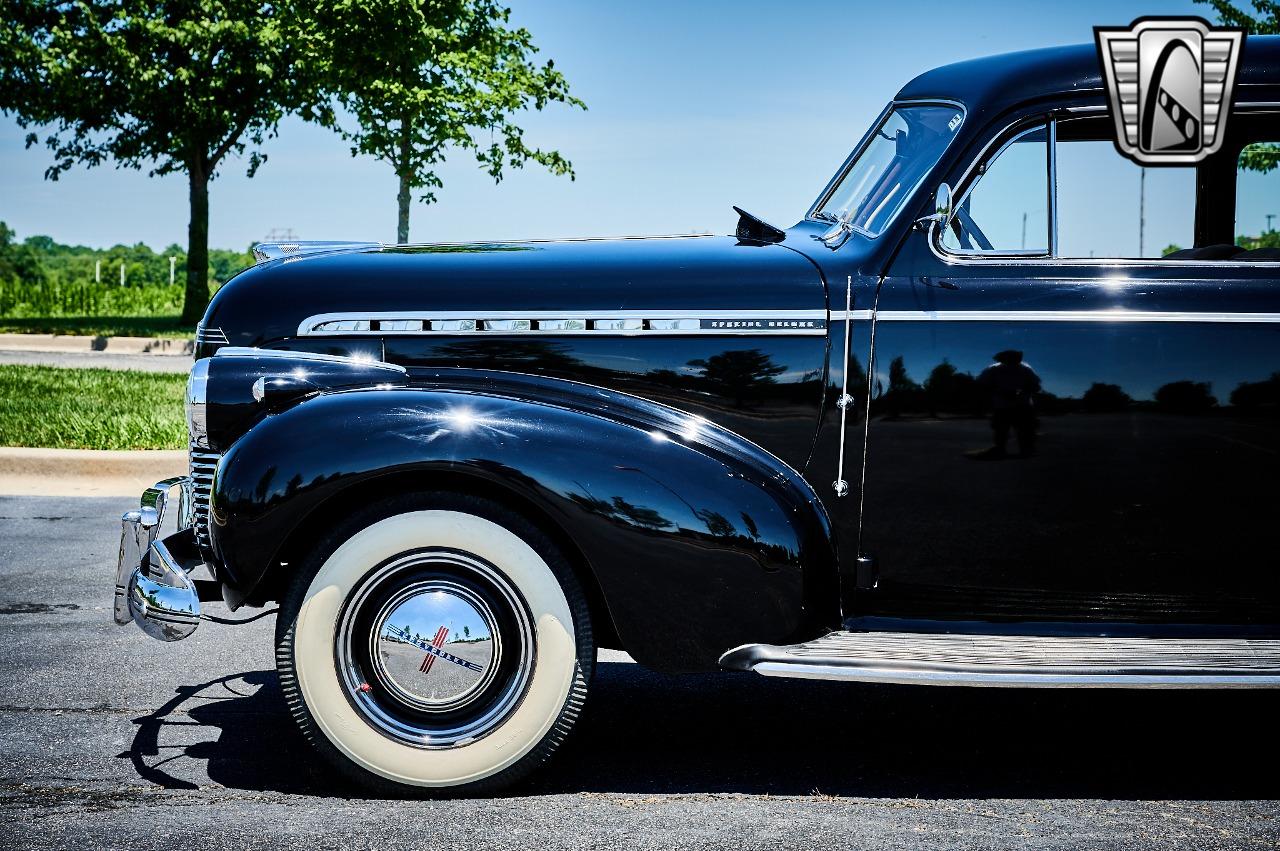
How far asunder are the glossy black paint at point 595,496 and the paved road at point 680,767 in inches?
18.2

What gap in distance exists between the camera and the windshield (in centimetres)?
345

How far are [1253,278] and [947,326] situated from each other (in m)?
0.81

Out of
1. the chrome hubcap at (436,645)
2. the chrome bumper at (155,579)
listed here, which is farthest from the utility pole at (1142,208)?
the chrome bumper at (155,579)

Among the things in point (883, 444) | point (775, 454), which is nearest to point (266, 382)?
point (775, 454)

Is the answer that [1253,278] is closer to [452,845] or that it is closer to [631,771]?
[631,771]

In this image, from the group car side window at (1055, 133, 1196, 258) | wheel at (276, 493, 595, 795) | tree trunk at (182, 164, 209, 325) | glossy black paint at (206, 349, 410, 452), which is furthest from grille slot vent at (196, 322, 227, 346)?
tree trunk at (182, 164, 209, 325)

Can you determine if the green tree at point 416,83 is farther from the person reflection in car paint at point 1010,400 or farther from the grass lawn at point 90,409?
the person reflection in car paint at point 1010,400

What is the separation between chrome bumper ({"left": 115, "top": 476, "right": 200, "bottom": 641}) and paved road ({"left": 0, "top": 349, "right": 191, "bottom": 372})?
10.8 meters

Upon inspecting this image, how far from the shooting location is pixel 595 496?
3.08 m

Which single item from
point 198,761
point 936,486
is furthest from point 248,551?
point 936,486

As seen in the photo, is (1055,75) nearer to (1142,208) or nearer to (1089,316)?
(1142,208)

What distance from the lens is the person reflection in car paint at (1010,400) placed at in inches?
128

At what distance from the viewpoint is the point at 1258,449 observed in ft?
10.6

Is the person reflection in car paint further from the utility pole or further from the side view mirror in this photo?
the utility pole
